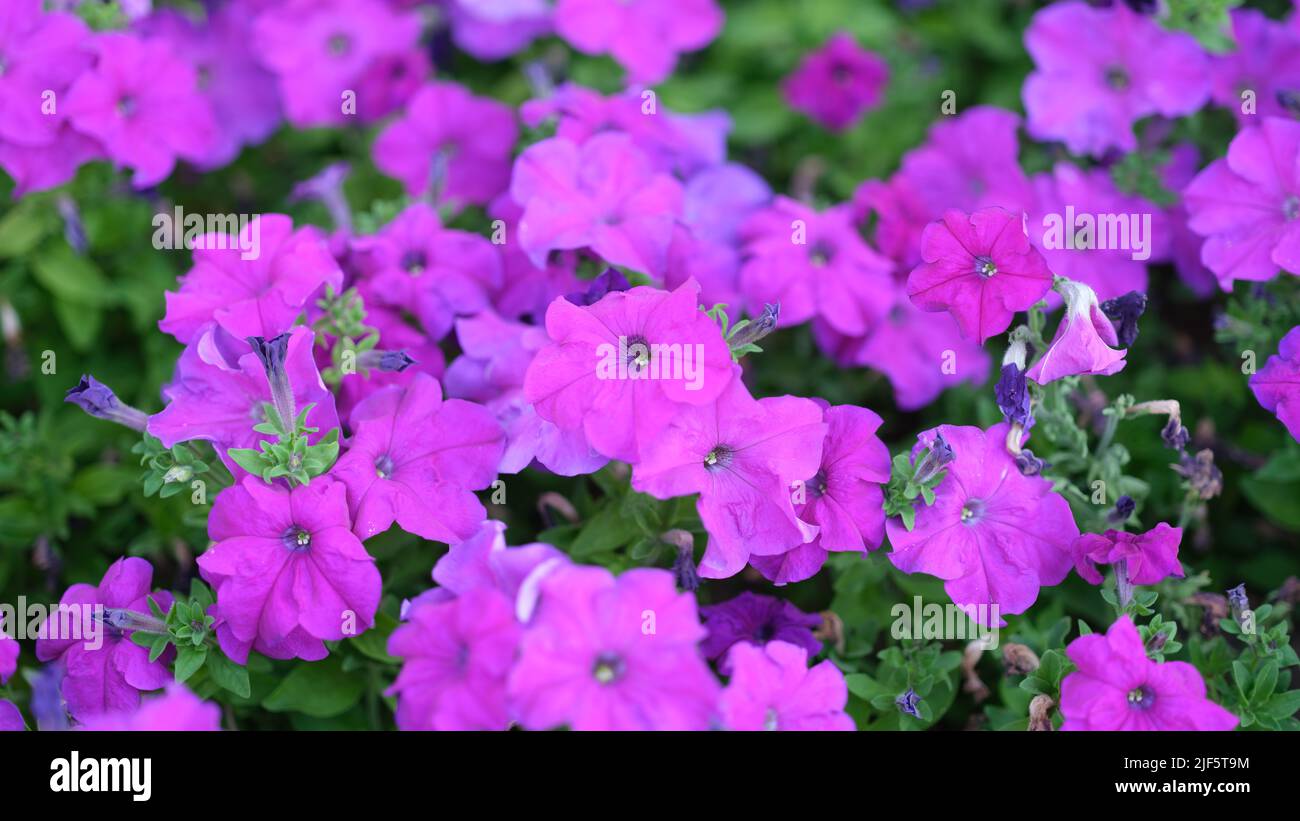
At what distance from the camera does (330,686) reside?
86.1 inches

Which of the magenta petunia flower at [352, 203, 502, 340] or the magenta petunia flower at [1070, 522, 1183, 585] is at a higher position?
the magenta petunia flower at [352, 203, 502, 340]

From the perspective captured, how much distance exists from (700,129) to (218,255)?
1257mm

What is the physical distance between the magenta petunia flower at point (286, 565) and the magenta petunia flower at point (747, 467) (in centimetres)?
52

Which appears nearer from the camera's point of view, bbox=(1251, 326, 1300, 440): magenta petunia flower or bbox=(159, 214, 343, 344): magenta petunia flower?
bbox=(1251, 326, 1300, 440): magenta petunia flower

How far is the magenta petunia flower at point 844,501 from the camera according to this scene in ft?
6.68

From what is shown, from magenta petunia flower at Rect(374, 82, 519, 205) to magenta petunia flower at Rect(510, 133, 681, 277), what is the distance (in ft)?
1.44

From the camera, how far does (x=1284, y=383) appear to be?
206 cm

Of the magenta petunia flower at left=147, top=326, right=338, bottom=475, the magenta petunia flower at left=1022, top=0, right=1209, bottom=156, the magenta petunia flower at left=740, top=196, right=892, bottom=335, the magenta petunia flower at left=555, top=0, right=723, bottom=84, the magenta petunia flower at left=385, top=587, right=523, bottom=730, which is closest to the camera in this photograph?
the magenta petunia flower at left=385, top=587, right=523, bottom=730

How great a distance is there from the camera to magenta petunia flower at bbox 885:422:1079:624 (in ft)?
6.71

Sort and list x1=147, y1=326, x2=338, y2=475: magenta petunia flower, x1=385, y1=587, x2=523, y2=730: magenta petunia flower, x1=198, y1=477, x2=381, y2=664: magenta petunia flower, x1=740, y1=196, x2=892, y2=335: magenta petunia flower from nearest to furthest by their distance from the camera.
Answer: x1=385, y1=587, x2=523, y2=730: magenta petunia flower, x1=198, y1=477, x2=381, y2=664: magenta petunia flower, x1=147, y1=326, x2=338, y2=475: magenta petunia flower, x1=740, y1=196, x2=892, y2=335: magenta petunia flower

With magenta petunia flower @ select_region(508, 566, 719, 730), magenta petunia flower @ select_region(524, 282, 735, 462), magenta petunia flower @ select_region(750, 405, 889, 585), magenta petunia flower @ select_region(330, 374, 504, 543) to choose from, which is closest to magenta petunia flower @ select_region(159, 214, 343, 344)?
magenta petunia flower @ select_region(330, 374, 504, 543)

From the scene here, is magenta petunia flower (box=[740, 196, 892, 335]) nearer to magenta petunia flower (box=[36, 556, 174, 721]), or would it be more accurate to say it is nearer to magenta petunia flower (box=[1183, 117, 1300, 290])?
magenta petunia flower (box=[1183, 117, 1300, 290])

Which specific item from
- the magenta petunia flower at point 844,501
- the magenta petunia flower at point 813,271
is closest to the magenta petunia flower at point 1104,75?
the magenta petunia flower at point 813,271
